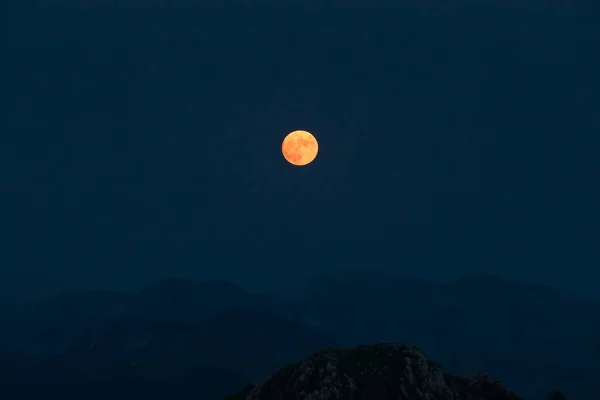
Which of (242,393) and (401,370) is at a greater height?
(401,370)

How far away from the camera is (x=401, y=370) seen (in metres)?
59.2

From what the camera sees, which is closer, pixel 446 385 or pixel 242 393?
pixel 446 385

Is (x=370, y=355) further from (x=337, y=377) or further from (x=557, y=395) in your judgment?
(x=557, y=395)

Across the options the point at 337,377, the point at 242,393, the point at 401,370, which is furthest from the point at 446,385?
the point at 242,393

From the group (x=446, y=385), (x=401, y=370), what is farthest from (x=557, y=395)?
(x=401, y=370)

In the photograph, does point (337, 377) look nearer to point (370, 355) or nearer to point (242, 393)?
point (370, 355)

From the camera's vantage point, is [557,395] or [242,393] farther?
[242,393]

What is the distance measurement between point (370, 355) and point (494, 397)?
1137 centimetres

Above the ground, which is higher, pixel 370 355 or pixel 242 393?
pixel 370 355

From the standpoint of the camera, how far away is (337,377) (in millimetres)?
59438

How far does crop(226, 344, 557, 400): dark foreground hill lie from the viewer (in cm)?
5841

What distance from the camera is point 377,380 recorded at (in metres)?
59.3

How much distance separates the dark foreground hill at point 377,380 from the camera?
2299 inches

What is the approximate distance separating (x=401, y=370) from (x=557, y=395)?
14662mm
